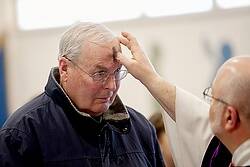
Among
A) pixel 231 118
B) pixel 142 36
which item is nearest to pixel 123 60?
pixel 231 118

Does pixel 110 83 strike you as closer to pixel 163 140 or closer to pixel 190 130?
pixel 190 130

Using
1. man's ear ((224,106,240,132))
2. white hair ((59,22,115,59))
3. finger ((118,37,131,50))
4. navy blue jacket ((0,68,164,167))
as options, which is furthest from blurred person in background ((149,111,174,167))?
man's ear ((224,106,240,132))

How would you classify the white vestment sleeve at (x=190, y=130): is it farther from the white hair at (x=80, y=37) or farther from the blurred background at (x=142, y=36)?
the blurred background at (x=142, y=36)

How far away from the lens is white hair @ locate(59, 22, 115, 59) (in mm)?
1790

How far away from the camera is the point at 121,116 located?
192 centimetres

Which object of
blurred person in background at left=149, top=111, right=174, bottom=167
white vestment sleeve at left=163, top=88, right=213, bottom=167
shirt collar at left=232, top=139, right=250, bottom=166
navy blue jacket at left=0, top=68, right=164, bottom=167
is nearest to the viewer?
shirt collar at left=232, top=139, right=250, bottom=166

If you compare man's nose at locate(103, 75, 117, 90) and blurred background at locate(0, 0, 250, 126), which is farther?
blurred background at locate(0, 0, 250, 126)

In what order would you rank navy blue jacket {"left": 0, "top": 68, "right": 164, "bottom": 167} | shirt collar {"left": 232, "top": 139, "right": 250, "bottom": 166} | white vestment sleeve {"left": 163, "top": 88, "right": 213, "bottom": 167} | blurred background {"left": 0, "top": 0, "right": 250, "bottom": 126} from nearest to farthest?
shirt collar {"left": 232, "top": 139, "right": 250, "bottom": 166}
navy blue jacket {"left": 0, "top": 68, "right": 164, "bottom": 167}
white vestment sleeve {"left": 163, "top": 88, "right": 213, "bottom": 167}
blurred background {"left": 0, "top": 0, "right": 250, "bottom": 126}

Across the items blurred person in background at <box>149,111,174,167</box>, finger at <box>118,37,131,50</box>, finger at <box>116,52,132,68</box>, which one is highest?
finger at <box>118,37,131,50</box>

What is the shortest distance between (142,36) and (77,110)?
2336 millimetres

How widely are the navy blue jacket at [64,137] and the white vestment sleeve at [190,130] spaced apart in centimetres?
16

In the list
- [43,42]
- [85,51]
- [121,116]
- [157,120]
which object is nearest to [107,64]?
[85,51]

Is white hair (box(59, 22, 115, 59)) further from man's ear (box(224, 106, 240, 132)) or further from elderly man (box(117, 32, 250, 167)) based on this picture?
man's ear (box(224, 106, 240, 132))

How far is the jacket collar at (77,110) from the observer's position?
1783 millimetres
